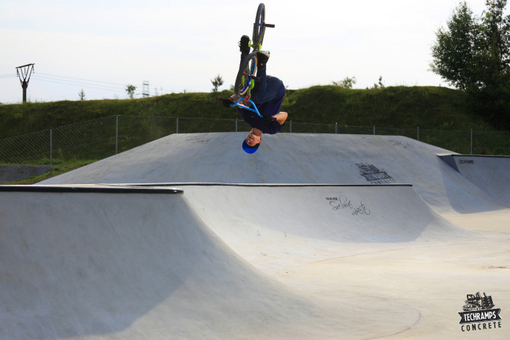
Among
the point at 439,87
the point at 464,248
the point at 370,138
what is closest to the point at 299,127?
the point at 370,138

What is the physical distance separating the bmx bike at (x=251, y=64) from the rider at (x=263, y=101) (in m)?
0.09

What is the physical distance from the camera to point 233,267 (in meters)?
4.67

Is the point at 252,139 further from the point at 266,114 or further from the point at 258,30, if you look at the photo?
the point at 258,30

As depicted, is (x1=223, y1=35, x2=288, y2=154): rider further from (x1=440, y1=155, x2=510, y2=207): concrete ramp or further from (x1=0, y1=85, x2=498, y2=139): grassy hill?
(x1=0, y1=85, x2=498, y2=139): grassy hill

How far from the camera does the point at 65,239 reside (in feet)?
12.4

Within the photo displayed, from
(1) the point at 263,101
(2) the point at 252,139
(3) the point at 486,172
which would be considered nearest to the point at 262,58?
(1) the point at 263,101

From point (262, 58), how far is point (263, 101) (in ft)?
2.65

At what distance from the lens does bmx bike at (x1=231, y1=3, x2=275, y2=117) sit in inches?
233

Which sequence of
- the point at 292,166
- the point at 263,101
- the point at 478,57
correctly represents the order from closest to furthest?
the point at 263,101, the point at 292,166, the point at 478,57

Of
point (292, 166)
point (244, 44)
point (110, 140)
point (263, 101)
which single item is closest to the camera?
point (244, 44)

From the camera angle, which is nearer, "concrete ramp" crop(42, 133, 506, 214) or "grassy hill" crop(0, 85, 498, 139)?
"concrete ramp" crop(42, 133, 506, 214)

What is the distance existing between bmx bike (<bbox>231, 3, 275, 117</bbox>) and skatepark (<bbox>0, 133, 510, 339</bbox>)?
1.77 metres

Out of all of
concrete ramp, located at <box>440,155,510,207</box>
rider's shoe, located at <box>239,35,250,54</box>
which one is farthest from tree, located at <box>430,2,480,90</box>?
rider's shoe, located at <box>239,35,250,54</box>

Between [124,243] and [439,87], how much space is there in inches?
1449
